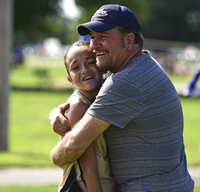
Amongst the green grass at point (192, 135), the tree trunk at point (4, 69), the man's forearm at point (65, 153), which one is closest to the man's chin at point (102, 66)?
the man's forearm at point (65, 153)

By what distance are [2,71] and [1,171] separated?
2646mm

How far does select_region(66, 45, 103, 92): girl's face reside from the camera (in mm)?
2873

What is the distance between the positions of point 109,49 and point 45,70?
25941 millimetres

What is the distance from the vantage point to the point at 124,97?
101 inches

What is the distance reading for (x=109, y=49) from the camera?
2762 mm

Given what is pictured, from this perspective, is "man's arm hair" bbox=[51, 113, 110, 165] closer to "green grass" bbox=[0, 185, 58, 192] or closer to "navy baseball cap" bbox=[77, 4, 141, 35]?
"navy baseball cap" bbox=[77, 4, 141, 35]

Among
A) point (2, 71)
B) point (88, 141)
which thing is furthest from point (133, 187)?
point (2, 71)

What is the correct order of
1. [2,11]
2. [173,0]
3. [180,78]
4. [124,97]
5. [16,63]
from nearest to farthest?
[124,97] < [2,11] < [180,78] < [16,63] < [173,0]

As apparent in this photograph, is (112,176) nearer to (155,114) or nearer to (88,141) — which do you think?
(88,141)

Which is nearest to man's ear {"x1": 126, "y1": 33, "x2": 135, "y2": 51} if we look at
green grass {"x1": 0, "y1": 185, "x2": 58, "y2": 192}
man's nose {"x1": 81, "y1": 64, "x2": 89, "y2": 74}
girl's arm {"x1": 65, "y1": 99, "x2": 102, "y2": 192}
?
man's nose {"x1": 81, "y1": 64, "x2": 89, "y2": 74}

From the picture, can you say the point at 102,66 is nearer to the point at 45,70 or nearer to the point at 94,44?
the point at 94,44

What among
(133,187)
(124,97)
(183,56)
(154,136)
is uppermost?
(183,56)

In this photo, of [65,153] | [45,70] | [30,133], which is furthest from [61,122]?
[45,70]

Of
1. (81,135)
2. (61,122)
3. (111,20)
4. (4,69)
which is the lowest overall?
(81,135)
